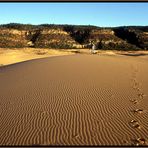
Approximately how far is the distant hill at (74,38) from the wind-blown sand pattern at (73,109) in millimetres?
55044

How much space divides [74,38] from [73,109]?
75416 millimetres

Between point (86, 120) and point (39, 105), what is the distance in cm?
231

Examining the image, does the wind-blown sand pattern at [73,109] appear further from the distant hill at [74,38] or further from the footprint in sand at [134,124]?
the distant hill at [74,38]

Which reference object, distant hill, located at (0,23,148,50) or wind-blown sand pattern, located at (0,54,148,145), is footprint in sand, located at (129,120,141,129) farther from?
distant hill, located at (0,23,148,50)

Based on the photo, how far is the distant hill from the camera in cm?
7319

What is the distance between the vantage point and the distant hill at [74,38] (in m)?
73.2

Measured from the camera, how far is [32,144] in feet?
22.9

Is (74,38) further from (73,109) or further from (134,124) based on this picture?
(134,124)

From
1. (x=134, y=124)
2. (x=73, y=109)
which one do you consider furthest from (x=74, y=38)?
(x=134, y=124)

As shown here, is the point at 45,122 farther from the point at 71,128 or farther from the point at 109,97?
the point at 109,97

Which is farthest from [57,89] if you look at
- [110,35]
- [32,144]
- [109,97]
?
[110,35]

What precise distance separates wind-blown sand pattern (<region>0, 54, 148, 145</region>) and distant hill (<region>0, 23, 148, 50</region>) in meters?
55.0

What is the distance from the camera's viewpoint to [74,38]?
84.5m

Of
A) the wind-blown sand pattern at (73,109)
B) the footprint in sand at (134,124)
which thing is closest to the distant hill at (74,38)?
the wind-blown sand pattern at (73,109)
